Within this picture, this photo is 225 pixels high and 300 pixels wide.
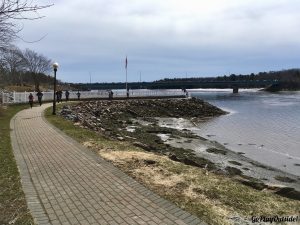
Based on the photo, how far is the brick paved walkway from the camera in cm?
716

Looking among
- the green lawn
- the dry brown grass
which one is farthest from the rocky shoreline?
the green lawn

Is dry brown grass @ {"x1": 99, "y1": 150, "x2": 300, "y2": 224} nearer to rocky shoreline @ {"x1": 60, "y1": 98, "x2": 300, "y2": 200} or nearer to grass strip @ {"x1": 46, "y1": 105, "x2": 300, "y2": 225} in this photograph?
grass strip @ {"x1": 46, "y1": 105, "x2": 300, "y2": 225}

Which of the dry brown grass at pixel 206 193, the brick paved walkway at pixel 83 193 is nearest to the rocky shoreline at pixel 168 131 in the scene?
the dry brown grass at pixel 206 193

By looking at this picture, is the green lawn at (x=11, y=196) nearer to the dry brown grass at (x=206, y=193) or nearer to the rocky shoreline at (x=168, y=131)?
the dry brown grass at (x=206, y=193)

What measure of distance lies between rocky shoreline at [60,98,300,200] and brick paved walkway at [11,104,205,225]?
3132mm

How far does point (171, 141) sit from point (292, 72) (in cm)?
18368

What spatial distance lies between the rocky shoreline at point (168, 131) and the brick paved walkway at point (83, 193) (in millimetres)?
3132

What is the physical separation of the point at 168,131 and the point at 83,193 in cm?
2175

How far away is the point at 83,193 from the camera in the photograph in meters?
8.68

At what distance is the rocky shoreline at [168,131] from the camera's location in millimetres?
15086

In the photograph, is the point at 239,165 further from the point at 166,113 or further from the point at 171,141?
the point at 166,113

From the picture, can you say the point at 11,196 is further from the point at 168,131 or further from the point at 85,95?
the point at 85,95

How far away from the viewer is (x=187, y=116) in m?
51.5

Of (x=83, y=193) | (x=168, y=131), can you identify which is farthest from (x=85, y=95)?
(x=83, y=193)
